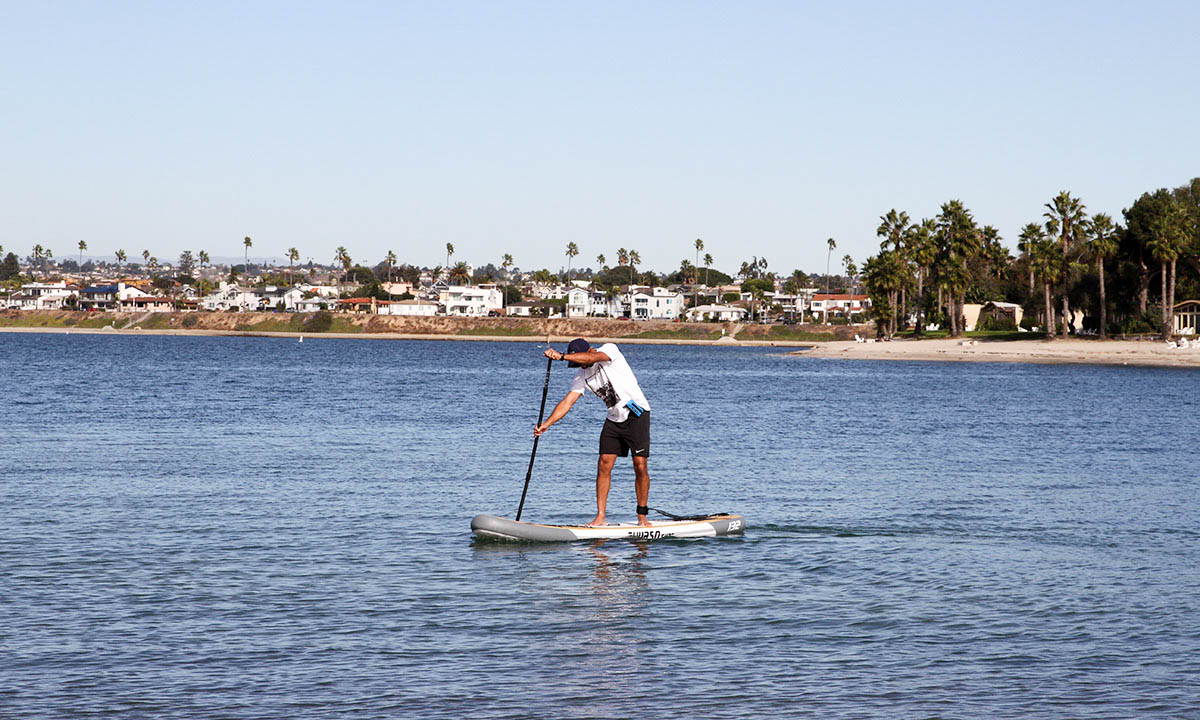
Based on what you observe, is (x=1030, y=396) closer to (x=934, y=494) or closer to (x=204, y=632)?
(x=934, y=494)

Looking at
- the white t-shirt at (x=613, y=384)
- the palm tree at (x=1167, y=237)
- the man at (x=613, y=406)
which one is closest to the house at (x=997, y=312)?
the palm tree at (x=1167, y=237)

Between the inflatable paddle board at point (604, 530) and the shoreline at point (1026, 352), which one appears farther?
the shoreline at point (1026, 352)

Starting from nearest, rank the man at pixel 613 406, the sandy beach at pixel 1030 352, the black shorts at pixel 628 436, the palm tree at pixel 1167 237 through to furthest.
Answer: the man at pixel 613 406
the black shorts at pixel 628 436
the sandy beach at pixel 1030 352
the palm tree at pixel 1167 237

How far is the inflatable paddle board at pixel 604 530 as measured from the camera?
15.3 m

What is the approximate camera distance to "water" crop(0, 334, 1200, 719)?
919 centimetres

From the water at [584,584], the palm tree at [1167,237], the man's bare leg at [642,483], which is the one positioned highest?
the palm tree at [1167,237]

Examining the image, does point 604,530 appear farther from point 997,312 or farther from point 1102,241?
point 997,312

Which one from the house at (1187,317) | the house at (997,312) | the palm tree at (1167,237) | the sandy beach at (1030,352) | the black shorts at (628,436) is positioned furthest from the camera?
the house at (997,312)

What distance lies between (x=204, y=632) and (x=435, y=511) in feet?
24.7

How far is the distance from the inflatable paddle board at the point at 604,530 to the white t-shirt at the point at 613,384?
59.0 inches

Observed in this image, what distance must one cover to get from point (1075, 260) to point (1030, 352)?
12.9m

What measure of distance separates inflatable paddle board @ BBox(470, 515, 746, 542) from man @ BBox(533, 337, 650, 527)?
201 millimetres

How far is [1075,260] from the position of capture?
115m

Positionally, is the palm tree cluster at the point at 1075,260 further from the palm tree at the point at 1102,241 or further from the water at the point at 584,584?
the water at the point at 584,584
